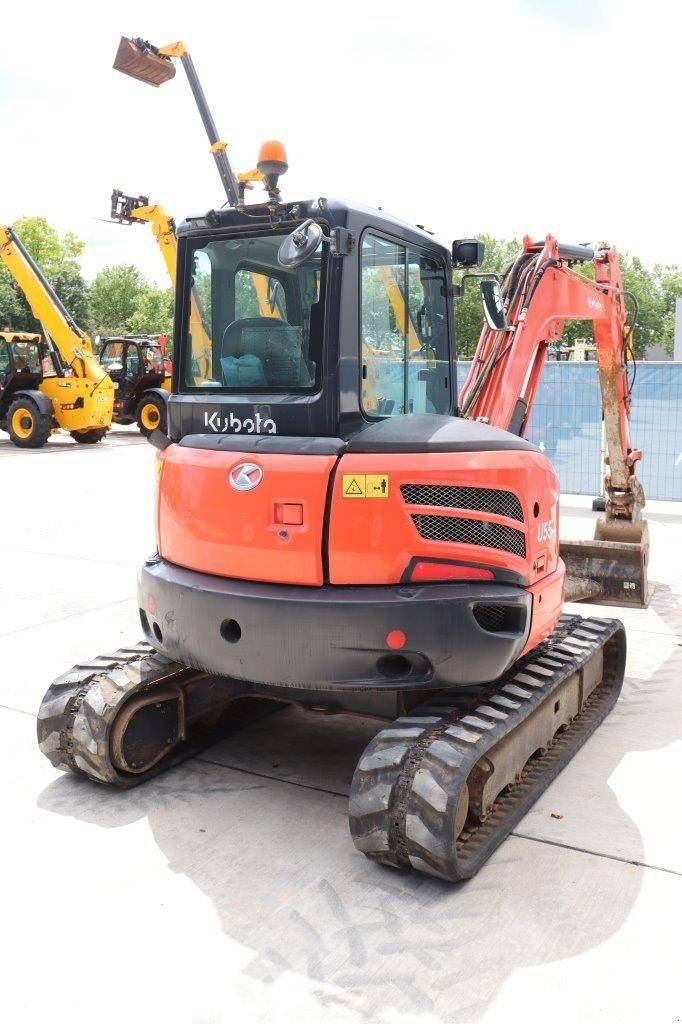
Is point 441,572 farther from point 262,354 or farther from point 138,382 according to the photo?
point 138,382

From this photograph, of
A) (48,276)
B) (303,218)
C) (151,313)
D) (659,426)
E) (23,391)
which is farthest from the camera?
(151,313)

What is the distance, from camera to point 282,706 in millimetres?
5324

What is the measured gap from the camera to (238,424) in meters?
3.91

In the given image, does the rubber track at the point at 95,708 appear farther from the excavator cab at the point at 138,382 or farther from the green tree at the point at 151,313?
the green tree at the point at 151,313

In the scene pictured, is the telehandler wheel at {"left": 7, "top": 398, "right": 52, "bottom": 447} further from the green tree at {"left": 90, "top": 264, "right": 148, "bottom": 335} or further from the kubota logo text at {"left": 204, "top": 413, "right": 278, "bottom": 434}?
the green tree at {"left": 90, "top": 264, "right": 148, "bottom": 335}

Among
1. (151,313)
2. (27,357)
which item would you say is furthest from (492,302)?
(151,313)

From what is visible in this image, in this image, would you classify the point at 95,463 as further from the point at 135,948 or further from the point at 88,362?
the point at 135,948

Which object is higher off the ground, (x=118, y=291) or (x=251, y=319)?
(x=118, y=291)

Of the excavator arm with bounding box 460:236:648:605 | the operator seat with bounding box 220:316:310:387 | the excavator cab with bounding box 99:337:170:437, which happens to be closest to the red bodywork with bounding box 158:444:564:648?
the operator seat with bounding box 220:316:310:387

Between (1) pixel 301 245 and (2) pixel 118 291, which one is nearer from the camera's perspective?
(1) pixel 301 245

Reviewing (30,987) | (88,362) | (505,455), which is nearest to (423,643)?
(505,455)

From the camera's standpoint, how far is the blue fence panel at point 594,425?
40.2 feet

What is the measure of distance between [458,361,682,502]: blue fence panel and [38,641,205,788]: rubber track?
28.6 ft

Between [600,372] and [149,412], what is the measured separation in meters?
16.7
